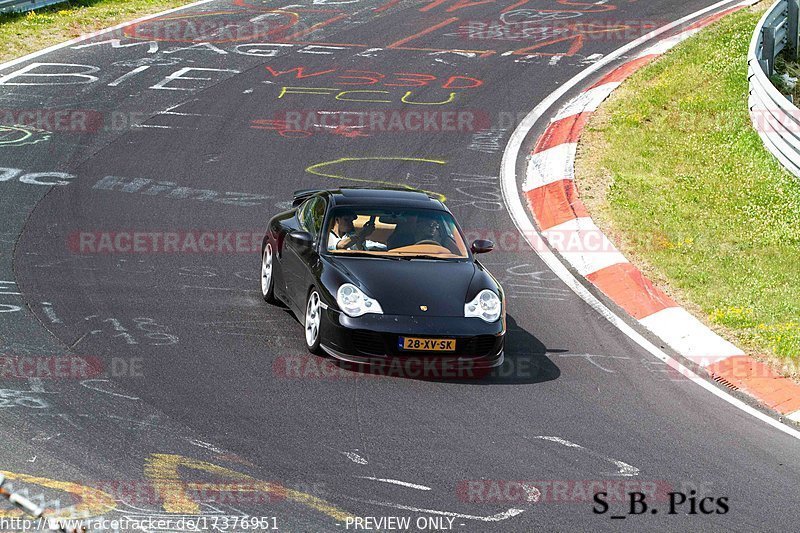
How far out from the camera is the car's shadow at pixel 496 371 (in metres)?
9.65

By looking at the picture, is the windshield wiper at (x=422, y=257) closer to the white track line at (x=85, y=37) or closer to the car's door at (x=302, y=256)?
the car's door at (x=302, y=256)

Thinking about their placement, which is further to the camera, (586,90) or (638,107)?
(586,90)

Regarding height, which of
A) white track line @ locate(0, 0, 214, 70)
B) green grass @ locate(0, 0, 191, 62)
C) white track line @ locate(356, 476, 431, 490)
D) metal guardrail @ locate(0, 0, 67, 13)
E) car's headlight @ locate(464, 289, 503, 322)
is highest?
metal guardrail @ locate(0, 0, 67, 13)

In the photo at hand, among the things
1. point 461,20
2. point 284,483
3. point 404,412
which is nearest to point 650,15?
point 461,20

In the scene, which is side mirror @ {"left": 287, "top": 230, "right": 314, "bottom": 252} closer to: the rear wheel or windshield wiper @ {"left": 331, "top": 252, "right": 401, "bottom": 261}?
windshield wiper @ {"left": 331, "top": 252, "right": 401, "bottom": 261}

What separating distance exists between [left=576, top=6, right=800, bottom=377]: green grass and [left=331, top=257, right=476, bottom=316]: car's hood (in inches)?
113

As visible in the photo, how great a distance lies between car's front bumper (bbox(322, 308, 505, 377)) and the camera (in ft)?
31.4

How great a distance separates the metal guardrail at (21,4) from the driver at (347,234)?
15.2 metres

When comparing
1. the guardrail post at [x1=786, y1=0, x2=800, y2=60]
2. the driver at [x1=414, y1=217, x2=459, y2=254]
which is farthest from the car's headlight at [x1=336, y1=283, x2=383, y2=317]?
the guardrail post at [x1=786, y1=0, x2=800, y2=60]

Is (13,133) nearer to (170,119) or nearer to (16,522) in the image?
(170,119)

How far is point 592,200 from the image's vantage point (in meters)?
14.9

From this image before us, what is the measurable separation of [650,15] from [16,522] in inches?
881

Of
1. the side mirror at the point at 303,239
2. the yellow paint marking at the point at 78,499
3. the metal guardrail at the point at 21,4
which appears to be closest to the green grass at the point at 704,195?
the side mirror at the point at 303,239

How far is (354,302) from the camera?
9.79m
